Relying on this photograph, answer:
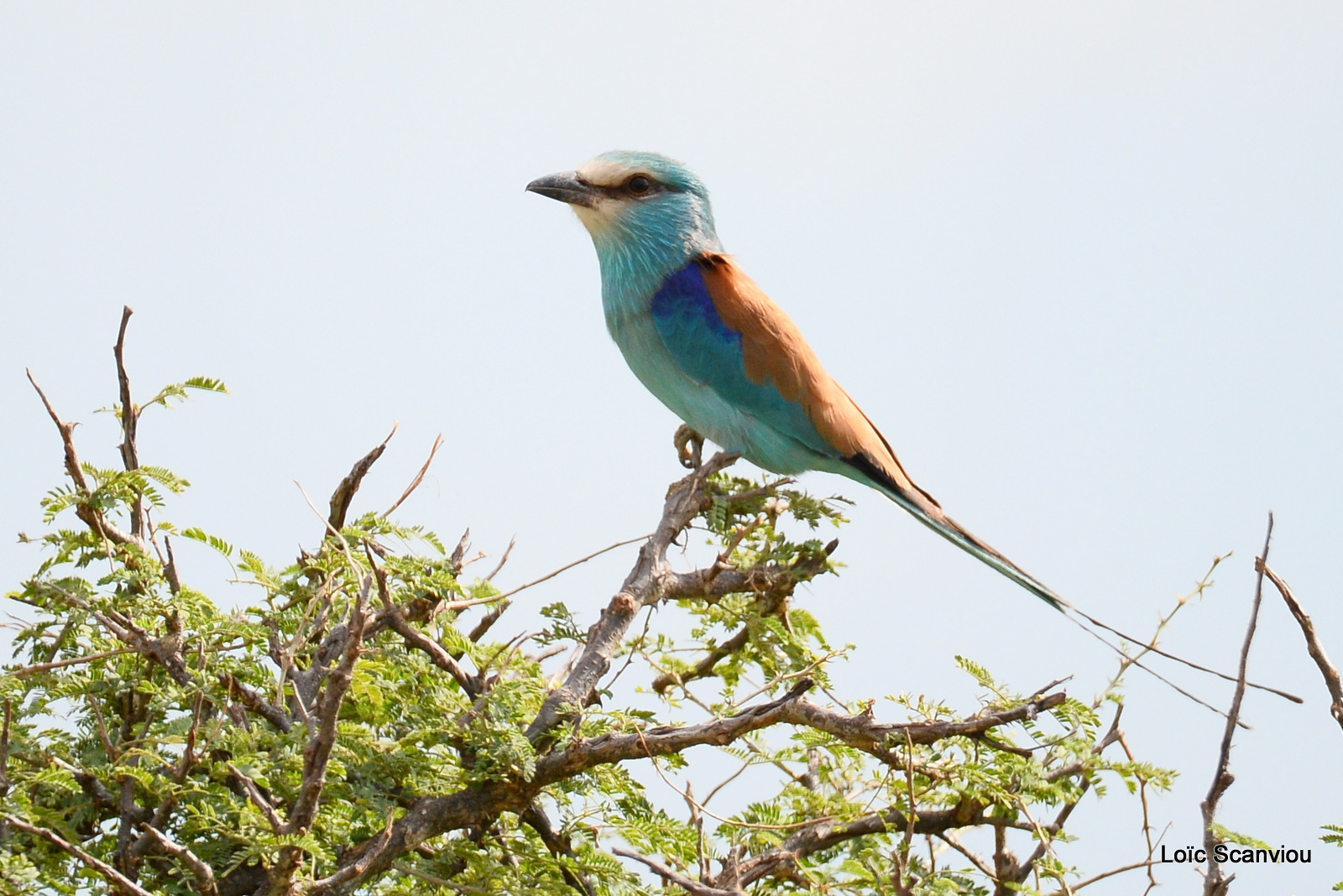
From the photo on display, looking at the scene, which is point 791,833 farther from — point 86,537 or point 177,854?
point 86,537

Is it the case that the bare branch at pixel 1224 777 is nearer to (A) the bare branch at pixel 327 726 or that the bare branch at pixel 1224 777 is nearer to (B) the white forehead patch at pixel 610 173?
(A) the bare branch at pixel 327 726

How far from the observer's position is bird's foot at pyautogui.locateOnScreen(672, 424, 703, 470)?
14.8 ft

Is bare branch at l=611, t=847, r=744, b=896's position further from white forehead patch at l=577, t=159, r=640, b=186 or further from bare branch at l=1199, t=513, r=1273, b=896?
white forehead patch at l=577, t=159, r=640, b=186

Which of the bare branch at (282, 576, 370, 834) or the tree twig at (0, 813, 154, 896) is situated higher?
the bare branch at (282, 576, 370, 834)

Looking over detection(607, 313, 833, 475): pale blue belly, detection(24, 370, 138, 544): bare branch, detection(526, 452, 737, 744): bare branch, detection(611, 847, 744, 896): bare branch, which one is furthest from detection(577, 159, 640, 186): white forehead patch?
detection(611, 847, 744, 896): bare branch

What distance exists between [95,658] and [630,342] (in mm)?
2201

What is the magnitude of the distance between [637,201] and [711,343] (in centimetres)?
75

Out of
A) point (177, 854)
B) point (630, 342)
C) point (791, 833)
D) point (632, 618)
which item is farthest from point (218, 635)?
point (630, 342)

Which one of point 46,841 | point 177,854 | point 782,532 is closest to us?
point 177,854

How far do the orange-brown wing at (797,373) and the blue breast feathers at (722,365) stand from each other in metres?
0.02

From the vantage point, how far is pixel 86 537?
321cm

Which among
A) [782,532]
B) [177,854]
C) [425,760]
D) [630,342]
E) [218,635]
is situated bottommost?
[177,854]

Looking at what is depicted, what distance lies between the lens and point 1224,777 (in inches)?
95.6

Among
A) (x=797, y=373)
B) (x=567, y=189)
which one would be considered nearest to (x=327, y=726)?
(x=797, y=373)
